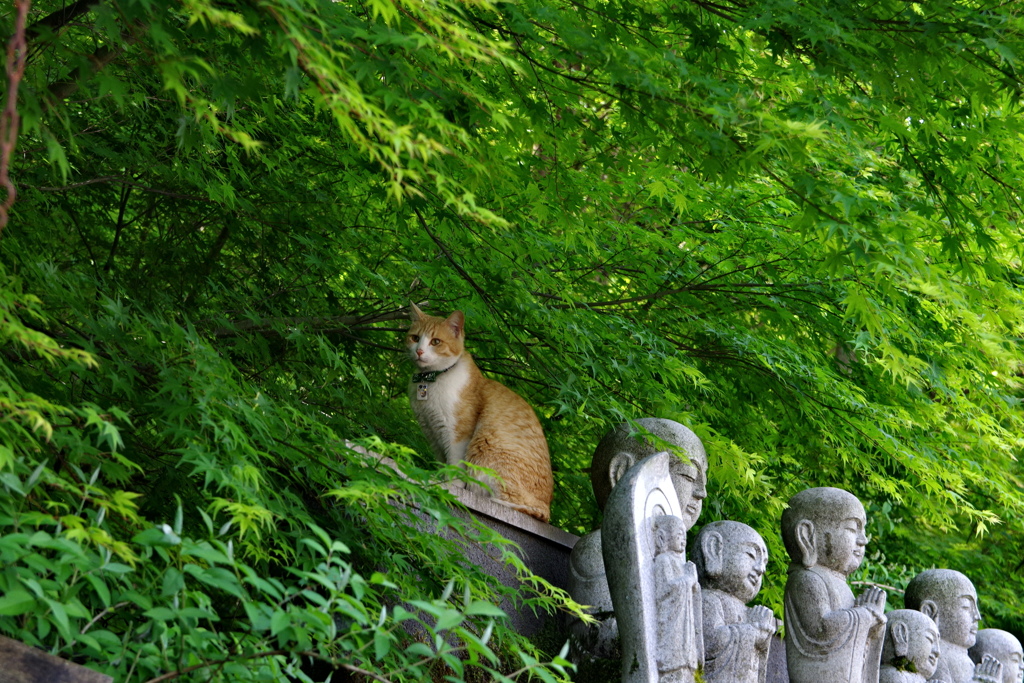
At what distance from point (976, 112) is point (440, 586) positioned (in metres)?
3.20

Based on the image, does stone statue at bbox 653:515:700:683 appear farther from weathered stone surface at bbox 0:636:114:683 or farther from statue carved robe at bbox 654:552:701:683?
weathered stone surface at bbox 0:636:114:683

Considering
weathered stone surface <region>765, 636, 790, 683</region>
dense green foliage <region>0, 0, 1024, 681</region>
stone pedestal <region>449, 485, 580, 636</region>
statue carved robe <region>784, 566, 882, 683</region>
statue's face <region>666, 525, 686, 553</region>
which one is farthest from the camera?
weathered stone surface <region>765, 636, 790, 683</region>

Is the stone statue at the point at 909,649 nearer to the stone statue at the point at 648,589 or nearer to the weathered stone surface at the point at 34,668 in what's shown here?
the stone statue at the point at 648,589

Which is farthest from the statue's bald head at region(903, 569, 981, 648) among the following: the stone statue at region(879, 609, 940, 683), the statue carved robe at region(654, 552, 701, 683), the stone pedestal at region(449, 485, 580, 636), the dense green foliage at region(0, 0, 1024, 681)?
the statue carved robe at region(654, 552, 701, 683)

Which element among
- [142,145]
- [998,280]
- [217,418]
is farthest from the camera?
[998,280]

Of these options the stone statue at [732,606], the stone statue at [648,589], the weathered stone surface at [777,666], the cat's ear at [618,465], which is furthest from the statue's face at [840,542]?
the weathered stone surface at [777,666]

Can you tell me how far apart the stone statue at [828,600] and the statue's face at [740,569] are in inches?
21.7

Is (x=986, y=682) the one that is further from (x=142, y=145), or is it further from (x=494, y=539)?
(x=142, y=145)

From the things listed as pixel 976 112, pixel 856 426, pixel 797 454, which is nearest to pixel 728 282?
pixel 856 426

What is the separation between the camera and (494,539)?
3.51 m

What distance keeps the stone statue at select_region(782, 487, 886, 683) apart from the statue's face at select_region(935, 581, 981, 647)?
126 cm

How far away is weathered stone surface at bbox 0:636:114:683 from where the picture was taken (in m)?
2.41

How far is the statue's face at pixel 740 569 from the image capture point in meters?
4.59

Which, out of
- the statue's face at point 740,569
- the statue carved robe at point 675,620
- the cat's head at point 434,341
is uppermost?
the cat's head at point 434,341
